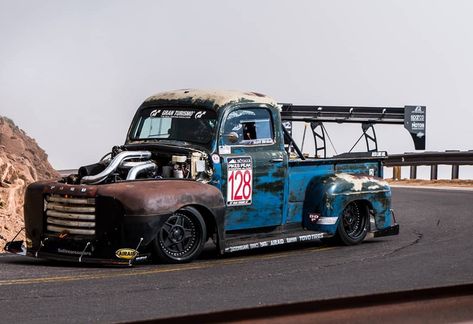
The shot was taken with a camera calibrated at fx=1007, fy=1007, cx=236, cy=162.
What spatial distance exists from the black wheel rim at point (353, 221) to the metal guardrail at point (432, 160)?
1659 cm

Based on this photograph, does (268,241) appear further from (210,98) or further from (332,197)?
(210,98)

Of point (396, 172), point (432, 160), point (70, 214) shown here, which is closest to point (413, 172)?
point (396, 172)

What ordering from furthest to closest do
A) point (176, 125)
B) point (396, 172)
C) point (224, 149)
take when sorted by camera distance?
1. point (396, 172)
2. point (176, 125)
3. point (224, 149)

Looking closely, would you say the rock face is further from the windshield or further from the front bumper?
the windshield

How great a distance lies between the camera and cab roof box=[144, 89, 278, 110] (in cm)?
1236

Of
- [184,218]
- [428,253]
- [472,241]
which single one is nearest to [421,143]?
[472,241]

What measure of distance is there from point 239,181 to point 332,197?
5.22ft

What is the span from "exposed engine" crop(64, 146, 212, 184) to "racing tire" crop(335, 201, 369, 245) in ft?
7.86

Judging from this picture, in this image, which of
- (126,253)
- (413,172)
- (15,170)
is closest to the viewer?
(126,253)

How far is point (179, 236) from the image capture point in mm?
11117

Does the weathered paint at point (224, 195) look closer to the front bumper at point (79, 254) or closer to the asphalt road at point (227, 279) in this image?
the front bumper at point (79, 254)

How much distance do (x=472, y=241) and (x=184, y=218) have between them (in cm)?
443

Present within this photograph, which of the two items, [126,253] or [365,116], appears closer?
[126,253]

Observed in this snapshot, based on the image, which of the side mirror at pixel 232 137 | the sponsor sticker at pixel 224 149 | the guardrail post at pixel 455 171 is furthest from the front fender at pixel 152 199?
the guardrail post at pixel 455 171
